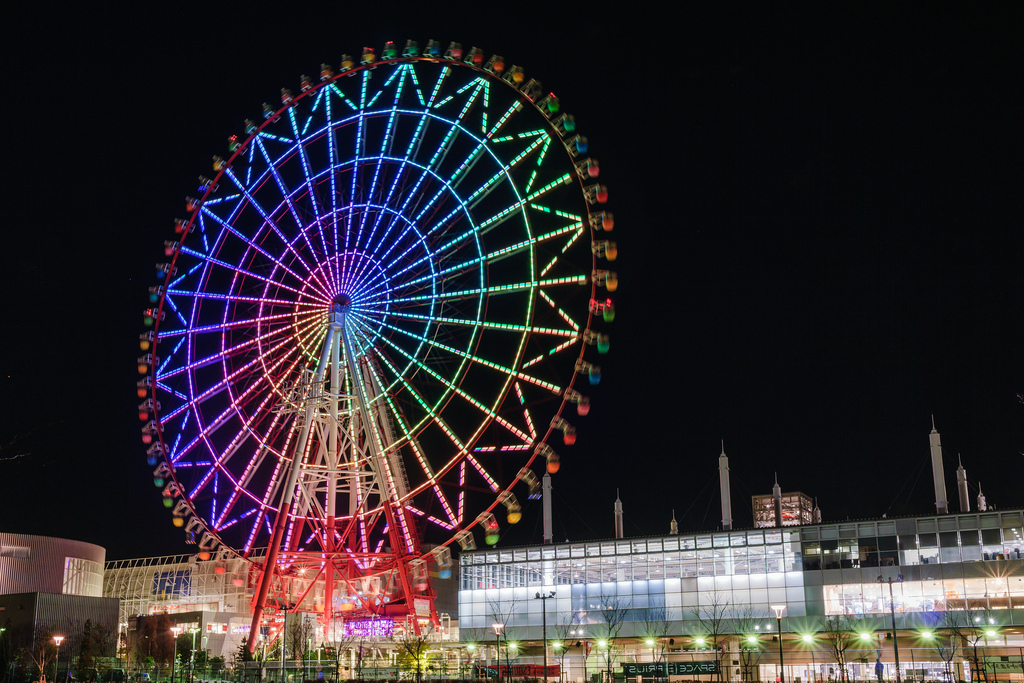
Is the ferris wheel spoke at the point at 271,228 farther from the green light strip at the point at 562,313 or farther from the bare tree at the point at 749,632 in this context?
the bare tree at the point at 749,632

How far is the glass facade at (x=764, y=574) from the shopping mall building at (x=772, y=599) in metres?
0.07

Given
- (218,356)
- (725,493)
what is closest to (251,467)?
(218,356)

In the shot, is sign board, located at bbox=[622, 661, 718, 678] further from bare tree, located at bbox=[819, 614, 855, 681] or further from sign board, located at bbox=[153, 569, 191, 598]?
sign board, located at bbox=[153, 569, 191, 598]

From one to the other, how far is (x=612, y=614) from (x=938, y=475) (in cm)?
2505

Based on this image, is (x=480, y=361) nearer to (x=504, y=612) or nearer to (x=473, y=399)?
(x=473, y=399)

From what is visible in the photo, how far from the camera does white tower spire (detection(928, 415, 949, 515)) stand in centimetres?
6544

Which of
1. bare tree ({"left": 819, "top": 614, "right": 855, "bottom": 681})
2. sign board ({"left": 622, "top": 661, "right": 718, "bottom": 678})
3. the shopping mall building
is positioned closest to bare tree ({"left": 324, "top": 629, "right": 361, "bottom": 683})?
the shopping mall building

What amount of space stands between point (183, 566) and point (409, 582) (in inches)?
2166

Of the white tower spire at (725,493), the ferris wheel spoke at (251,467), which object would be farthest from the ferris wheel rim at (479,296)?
the white tower spire at (725,493)

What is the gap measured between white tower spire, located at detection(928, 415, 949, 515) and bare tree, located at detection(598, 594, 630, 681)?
2136 centimetres

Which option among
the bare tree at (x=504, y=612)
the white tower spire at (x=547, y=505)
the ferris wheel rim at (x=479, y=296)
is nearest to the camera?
the ferris wheel rim at (x=479, y=296)

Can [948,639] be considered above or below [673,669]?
above

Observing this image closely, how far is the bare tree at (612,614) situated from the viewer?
65438 mm

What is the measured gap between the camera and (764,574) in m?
62.9
